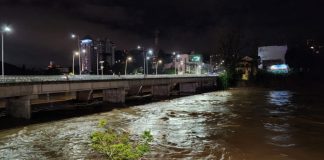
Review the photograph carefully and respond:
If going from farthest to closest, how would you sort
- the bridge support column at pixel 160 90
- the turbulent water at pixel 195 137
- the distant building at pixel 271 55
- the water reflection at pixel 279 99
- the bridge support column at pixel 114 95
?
the distant building at pixel 271 55, the bridge support column at pixel 160 90, the bridge support column at pixel 114 95, the water reflection at pixel 279 99, the turbulent water at pixel 195 137

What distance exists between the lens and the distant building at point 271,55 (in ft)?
554

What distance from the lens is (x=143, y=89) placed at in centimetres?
10925

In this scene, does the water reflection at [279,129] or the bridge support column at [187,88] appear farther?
the bridge support column at [187,88]

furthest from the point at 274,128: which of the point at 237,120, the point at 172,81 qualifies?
the point at 172,81

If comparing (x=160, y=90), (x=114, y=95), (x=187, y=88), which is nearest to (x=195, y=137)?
(x=114, y=95)

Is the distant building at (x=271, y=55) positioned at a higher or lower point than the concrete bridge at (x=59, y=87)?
higher

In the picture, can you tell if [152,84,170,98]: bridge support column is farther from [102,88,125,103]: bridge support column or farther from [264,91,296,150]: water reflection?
[264,91,296,150]: water reflection

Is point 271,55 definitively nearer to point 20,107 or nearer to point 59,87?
point 59,87

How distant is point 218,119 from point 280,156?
19466 mm

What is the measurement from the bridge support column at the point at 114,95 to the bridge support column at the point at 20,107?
81.2 feet

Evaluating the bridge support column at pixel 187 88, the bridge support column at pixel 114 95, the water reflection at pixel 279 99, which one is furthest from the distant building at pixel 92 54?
the water reflection at pixel 279 99

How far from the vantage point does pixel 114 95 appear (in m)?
65.1

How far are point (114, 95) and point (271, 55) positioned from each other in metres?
126

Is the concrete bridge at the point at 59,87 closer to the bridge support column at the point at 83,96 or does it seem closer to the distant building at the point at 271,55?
the bridge support column at the point at 83,96
